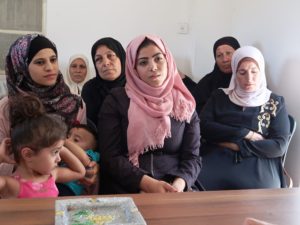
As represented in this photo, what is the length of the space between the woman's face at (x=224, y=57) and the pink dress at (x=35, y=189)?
70.0 inches

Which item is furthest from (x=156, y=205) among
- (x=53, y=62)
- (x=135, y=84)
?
(x=53, y=62)

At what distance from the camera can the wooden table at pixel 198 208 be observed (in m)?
1.04

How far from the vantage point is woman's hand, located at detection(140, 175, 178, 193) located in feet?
5.19

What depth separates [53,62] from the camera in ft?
6.16

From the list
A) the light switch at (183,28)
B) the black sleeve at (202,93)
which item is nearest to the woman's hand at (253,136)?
the black sleeve at (202,93)

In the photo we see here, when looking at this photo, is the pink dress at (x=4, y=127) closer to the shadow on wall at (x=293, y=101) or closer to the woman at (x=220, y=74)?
the woman at (x=220, y=74)

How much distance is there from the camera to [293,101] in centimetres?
251

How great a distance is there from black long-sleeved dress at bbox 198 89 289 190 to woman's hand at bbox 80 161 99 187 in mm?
734

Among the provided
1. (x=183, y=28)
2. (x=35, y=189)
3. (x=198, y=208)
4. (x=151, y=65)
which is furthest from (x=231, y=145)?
(x=183, y=28)

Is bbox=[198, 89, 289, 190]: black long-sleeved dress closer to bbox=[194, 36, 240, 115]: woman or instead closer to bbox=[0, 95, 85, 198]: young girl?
bbox=[194, 36, 240, 115]: woman

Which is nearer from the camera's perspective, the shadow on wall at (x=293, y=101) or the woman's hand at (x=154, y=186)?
the woman's hand at (x=154, y=186)

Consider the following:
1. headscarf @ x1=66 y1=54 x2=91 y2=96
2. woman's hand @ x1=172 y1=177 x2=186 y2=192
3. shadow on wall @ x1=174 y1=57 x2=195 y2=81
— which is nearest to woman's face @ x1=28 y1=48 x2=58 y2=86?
woman's hand @ x1=172 y1=177 x2=186 y2=192

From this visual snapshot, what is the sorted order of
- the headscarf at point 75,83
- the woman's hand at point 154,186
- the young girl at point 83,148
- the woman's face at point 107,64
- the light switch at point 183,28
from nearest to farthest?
the woman's hand at point 154,186 → the young girl at point 83,148 → the woman's face at point 107,64 → the headscarf at point 75,83 → the light switch at point 183,28

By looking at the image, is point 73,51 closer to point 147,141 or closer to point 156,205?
point 147,141
